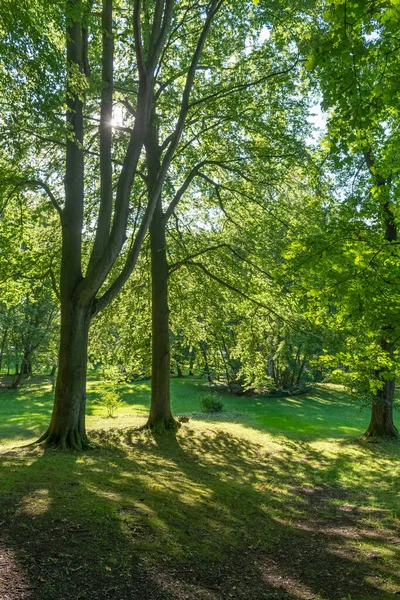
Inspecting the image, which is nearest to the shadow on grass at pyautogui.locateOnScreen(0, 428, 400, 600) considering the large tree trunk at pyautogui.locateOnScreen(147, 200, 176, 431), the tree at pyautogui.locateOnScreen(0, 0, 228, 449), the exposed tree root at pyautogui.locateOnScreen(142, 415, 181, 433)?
the tree at pyautogui.locateOnScreen(0, 0, 228, 449)

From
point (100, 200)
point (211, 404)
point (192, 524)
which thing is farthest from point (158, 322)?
point (211, 404)

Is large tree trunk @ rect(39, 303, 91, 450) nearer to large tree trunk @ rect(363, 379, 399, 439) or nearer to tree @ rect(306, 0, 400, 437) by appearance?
tree @ rect(306, 0, 400, 437)

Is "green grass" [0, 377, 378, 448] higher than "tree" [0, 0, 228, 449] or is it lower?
lower

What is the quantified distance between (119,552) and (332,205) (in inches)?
406

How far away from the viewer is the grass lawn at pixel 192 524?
369 centimetres

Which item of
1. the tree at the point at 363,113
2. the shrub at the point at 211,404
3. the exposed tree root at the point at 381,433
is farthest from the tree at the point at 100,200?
the shrub at the point at 211,404

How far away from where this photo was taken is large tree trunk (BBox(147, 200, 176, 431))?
12641 mm

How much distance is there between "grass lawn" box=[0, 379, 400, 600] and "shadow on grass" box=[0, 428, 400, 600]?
2cm

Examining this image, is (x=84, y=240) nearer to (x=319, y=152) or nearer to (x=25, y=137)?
(x=25, y=137)

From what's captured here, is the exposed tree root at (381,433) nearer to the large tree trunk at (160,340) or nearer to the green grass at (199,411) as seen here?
the green grass at (199,411)

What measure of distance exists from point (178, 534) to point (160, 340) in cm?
803

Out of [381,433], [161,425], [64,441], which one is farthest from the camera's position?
[381,433]

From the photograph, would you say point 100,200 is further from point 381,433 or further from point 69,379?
point 381,433

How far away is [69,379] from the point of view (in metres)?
8.88
